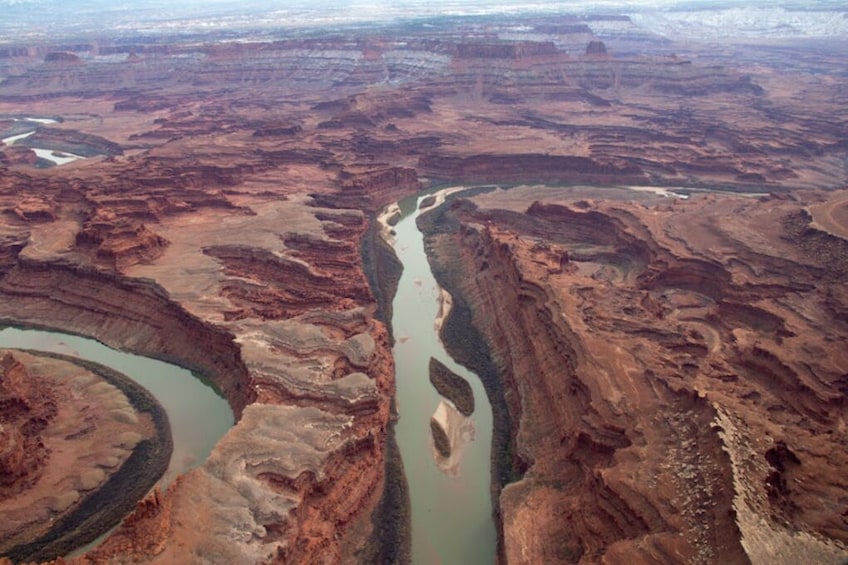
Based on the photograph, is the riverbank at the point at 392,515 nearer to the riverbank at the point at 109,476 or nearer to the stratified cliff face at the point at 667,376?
the stratified cliff face at the point at 667,376

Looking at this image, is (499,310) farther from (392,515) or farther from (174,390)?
(174,390)

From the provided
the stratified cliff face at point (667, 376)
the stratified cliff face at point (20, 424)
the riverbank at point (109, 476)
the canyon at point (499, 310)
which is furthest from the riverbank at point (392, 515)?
the stratified cliff face at point (20, 424)

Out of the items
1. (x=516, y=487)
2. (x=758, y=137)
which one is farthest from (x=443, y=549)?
(x=758, y=137)

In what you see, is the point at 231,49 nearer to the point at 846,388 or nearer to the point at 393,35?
the point at 393,35

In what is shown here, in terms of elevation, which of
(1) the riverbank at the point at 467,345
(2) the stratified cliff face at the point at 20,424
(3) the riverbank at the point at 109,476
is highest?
(2) the stratified cliff face at the point at 20,424

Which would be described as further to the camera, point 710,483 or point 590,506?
point 590,506

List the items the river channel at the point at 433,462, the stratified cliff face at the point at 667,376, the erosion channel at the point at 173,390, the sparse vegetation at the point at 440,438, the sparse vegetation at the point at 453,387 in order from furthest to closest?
the sparse vegetation at the point at 453,387
the sparse vegetation at the point at 440,438
the erosion channel at the point at 173,390
the river channel at the point at 433,462
the stratified cliff face at the point at 667,376

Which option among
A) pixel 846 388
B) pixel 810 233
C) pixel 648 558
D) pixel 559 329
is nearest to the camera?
pixel 648 558
